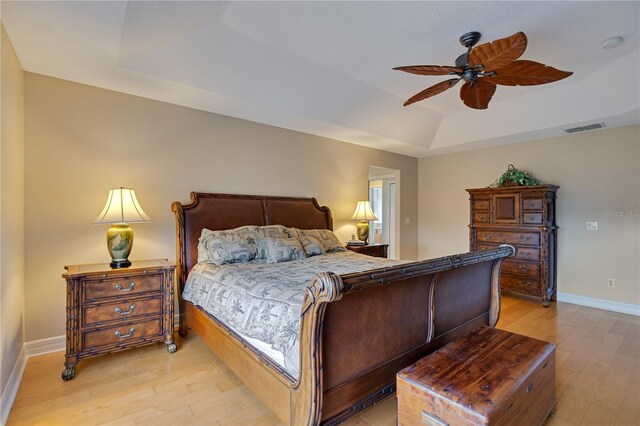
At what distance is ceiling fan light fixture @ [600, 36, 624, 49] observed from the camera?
2.71 meters

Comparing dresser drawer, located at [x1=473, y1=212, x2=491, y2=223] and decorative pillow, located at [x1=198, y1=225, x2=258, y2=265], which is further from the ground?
dresser drawer, located at [x1=473, y1=212, x2=491, y2=223]

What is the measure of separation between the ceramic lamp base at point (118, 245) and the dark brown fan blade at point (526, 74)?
329 centimetres

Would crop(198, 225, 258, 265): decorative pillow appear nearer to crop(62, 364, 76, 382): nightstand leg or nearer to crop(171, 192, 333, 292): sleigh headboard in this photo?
crop(171, 192, 333, 292): sleigh headboard

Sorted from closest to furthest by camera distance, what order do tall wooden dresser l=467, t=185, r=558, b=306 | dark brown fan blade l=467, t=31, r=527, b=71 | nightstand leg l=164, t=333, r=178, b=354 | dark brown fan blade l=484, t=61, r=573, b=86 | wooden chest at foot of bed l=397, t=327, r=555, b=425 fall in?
wooden chest at foot of bed l=397, t=327, r=555, b=425
dark brown fan blade l=467, t=31, r=527, b=71
dark brown fan blade l=484, t=61, r=573, b=86
nightstand leg l=164, t=333, r=178, b=354
tall wooden dresser l=467, t=185, r=558, b=306

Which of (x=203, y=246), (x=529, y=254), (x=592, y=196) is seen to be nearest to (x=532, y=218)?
(x=529, y=254)

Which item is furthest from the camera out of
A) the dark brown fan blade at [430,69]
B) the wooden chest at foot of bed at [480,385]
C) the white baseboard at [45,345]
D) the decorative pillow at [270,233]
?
the decorative pillow at [270,233]

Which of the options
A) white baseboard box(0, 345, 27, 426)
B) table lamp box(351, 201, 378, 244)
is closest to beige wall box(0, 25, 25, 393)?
white baseboard box(0, 345, 27, 426)

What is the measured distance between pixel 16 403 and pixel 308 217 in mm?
3120

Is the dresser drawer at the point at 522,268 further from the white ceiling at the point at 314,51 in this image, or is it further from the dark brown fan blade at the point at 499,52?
the dark brown fan blade at the point at 499,52

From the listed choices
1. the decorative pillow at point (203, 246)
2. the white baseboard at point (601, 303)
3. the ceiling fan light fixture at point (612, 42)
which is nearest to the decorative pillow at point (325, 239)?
the decorative pillow at point (203, 246)

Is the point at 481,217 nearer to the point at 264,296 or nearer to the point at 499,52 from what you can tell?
the point at 499,52

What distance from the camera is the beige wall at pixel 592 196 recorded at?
3.89m

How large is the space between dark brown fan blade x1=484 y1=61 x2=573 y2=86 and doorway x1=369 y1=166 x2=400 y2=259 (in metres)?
3.43

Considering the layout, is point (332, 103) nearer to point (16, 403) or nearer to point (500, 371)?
point (500, 371)
